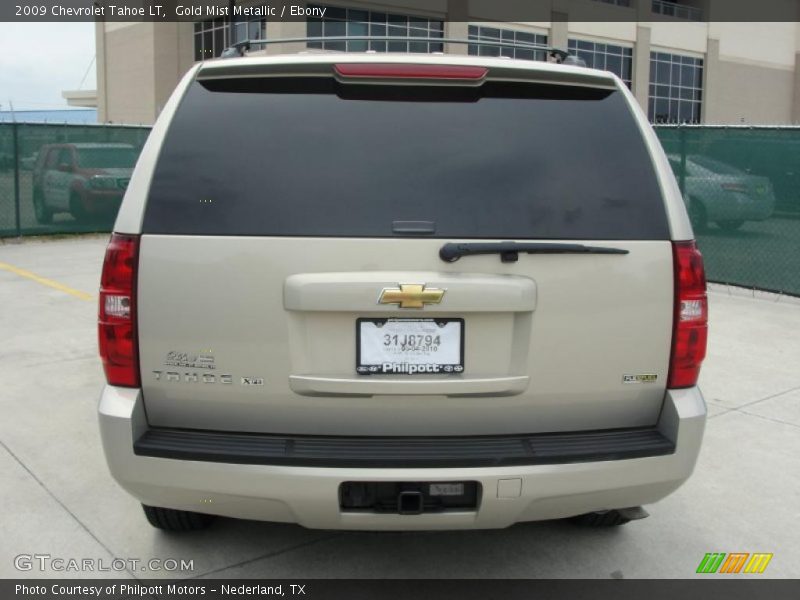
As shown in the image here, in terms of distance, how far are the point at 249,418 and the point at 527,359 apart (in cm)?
96

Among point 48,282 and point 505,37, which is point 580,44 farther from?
point 48,282

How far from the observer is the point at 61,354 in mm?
6871

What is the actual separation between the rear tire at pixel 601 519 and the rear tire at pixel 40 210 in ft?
44.2

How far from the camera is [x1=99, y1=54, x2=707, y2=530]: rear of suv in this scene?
2.76 metres

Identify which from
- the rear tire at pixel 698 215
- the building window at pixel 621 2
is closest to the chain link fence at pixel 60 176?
the rear tire at pixel 698 215

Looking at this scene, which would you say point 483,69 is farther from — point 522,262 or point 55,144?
point 55,144

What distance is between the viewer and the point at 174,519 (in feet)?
11.6

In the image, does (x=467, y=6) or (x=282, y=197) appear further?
(x=467, y=6)

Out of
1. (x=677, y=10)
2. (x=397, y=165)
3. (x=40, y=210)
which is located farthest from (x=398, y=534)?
(x=677, y=10)

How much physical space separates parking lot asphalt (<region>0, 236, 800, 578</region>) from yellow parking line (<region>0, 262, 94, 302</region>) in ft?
11.1

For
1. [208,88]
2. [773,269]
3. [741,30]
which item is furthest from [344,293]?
[741,30]

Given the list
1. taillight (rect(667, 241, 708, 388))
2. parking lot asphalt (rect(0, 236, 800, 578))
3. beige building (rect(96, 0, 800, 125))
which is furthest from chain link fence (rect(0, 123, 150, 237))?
beige building (rect(96, 0, 800, 125))

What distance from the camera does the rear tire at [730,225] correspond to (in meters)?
10.5

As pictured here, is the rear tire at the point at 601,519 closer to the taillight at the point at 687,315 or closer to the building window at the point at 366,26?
the taillight at the point at 687,315
